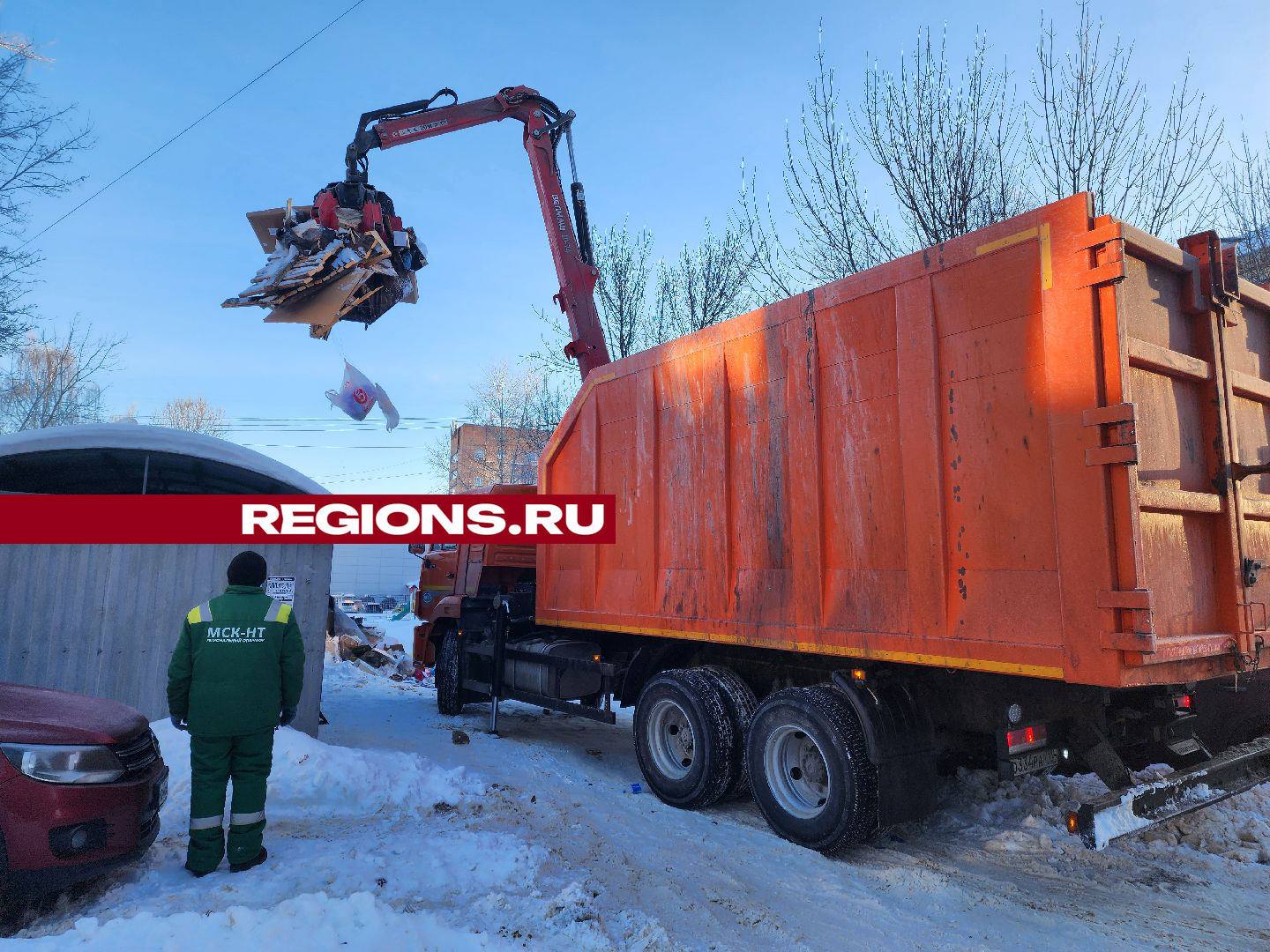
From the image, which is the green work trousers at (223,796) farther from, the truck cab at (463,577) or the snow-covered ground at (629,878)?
the truck cab at (463,577)

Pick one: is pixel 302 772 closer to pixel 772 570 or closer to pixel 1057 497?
pixel 772 570

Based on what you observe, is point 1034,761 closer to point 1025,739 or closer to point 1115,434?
point 1025,739

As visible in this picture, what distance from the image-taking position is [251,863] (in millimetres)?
4273

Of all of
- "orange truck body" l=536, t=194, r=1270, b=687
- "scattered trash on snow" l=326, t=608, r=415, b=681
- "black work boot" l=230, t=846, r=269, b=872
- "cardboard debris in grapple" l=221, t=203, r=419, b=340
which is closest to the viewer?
"orange truck body" l=536, t=194, r=1270, b=687

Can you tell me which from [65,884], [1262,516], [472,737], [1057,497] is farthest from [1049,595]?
[472,737]

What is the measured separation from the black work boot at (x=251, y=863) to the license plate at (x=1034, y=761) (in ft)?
13.3

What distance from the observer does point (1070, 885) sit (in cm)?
431

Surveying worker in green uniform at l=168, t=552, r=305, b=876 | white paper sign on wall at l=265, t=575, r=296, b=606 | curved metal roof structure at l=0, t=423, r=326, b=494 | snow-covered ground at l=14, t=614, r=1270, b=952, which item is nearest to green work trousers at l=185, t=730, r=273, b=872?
worker in green uniform at l=168, t=552, r=305, b=876

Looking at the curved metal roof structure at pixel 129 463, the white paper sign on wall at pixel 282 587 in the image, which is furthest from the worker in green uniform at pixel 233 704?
the curved metal roof structure at pixel 129 463

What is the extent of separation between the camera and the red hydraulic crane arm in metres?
8.78

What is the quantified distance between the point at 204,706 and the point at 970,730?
4344mm

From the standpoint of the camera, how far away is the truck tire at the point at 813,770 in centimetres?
455

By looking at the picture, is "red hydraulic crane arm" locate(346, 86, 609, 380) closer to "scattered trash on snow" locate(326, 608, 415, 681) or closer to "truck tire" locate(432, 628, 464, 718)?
"truck tire" locate(432, 628, 464, 718)

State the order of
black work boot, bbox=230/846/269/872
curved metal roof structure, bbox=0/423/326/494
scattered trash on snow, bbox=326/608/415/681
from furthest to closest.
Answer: scattered trash on snow, bbox=326/608/415/681, curved metal roof structure, bbox=0/423/326/494, black work boot, bbox=230/846/269/872
